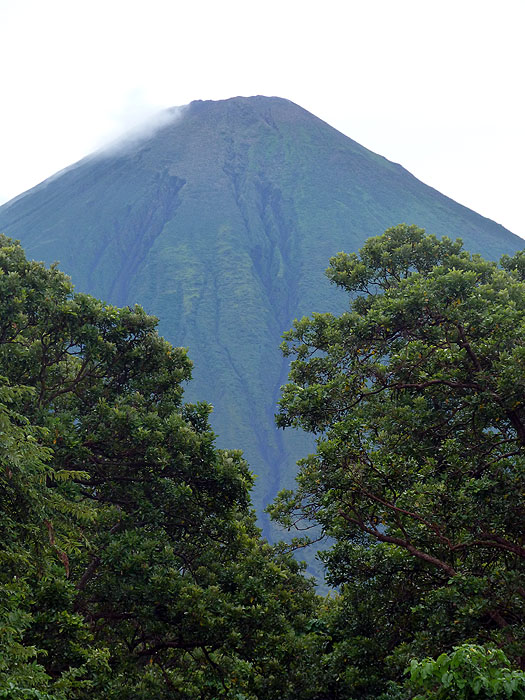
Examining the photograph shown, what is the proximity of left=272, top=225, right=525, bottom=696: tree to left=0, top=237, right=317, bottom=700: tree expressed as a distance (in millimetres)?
1607

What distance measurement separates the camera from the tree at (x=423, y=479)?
34.7ft

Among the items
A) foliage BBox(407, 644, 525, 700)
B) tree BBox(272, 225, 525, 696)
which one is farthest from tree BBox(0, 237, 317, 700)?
foliage BBox(407, 644, 525, 700)

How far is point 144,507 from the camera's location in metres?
15.6

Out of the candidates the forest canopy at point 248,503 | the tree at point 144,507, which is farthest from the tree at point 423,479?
the tree at point 144,507

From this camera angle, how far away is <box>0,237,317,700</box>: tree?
14.4 metres

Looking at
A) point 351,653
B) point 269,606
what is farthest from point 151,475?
point 351,653

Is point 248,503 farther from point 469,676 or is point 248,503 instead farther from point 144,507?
point 469,676

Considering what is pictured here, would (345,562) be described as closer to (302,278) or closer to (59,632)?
(59,632)

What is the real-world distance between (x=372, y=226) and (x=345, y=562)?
18714cm

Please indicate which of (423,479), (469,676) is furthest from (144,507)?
(469,676)

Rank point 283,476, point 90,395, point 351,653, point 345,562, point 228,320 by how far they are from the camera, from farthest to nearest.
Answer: point 228,320
point 283,476
point 90,395
point 345,562
point 351,653

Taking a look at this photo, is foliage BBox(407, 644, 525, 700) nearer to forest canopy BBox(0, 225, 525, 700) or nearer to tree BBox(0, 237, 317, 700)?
forest canopy BBox(0, 225, 525, 700)

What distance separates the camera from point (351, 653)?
42.2ft

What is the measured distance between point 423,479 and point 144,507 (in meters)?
6.17
